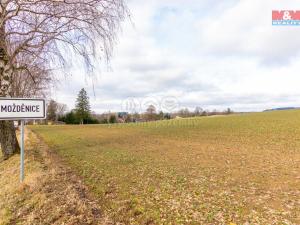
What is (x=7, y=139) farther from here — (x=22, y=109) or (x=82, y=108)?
(x=82, y=108)

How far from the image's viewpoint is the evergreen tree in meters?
85.7

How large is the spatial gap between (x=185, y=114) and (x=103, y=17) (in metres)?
101

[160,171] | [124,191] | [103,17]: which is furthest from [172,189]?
[103,17]

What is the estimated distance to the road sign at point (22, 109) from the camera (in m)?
5.66

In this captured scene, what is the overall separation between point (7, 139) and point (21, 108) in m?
4.53

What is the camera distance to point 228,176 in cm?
703

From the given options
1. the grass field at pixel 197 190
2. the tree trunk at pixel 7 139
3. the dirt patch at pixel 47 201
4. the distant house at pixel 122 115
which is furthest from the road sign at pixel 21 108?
the distant house at pixel 122 115

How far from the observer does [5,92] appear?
8.58 meters

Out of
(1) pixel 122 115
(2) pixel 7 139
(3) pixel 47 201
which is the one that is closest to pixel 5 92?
(2) pixel 7 139

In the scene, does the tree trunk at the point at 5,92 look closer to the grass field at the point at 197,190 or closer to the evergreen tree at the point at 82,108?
the grass field at the point at 197,190

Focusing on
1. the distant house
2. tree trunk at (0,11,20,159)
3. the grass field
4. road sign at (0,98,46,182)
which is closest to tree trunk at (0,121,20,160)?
tree trunk at (0,11,20,159)

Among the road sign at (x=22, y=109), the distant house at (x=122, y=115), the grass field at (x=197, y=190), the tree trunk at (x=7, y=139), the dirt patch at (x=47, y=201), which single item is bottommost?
the grass field at (x=197, y=190)

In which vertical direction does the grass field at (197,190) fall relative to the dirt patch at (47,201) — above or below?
below

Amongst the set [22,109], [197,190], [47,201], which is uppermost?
[22,109]
